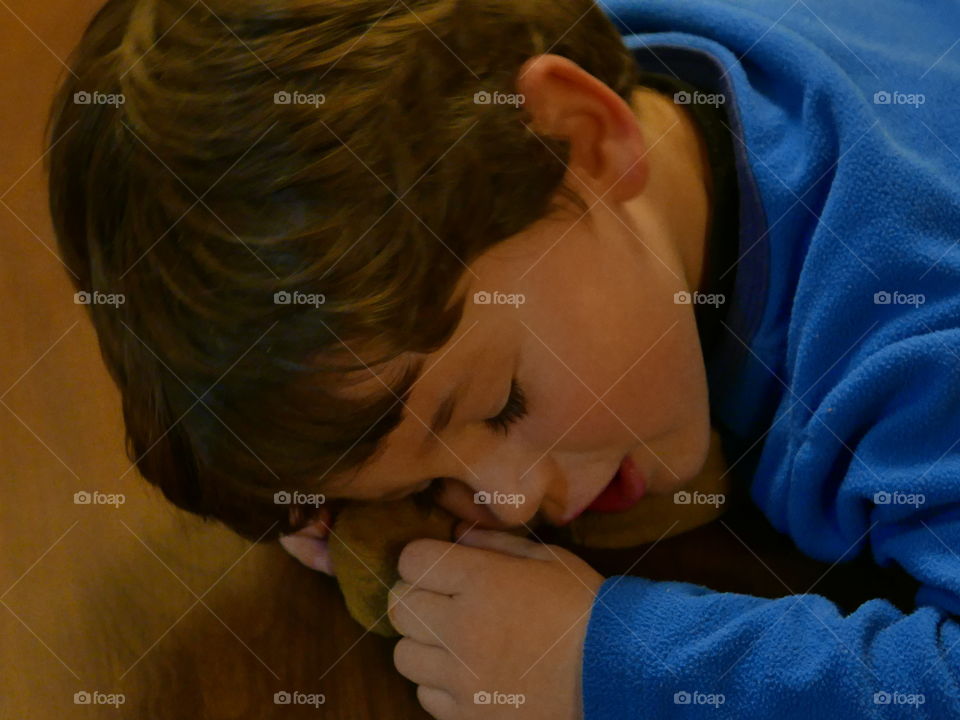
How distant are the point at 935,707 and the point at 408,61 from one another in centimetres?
41

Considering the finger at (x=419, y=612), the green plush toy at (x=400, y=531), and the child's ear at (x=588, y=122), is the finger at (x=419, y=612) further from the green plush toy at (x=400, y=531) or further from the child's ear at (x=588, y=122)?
the child's ear at (x=588, y=122)

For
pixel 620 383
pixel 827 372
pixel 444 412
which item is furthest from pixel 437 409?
pixel 827 372

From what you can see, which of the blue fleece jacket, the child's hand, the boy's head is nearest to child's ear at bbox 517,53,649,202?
the boy's head

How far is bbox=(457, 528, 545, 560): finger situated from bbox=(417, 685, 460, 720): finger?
0.09 metres

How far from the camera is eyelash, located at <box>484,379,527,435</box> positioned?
0.60m

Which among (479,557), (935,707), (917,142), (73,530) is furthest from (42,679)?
(917,142)

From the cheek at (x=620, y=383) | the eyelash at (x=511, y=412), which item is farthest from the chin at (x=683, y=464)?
the eyelash at (x=511, y=412)

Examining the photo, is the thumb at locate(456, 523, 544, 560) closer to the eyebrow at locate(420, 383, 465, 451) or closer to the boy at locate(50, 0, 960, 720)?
the boy at locate(50, 0, 960, 720)

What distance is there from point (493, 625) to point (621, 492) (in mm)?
120

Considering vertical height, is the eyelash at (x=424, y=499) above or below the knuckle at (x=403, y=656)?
above

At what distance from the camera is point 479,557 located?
2.11 feet

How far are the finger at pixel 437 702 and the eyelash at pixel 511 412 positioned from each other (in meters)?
0.15

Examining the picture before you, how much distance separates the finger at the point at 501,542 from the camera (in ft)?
2.15

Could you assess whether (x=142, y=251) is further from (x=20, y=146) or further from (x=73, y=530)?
(x=20, y=146)
